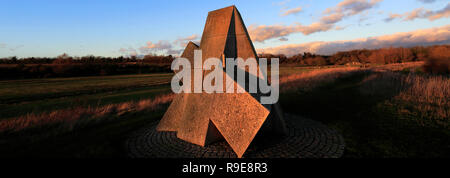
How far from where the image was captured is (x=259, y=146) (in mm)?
6137

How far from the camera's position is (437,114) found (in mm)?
9000

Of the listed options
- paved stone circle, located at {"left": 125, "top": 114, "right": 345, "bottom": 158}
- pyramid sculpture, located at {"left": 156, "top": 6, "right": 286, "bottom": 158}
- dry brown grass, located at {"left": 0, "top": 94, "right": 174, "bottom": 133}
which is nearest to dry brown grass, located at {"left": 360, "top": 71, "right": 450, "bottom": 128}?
paved stone circle, located at {"left": 125, "top": 114, "right": 345, "bottom": 158}

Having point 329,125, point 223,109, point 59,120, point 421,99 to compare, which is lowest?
point 329,125

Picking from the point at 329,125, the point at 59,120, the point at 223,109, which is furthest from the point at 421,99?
the point at 59,120

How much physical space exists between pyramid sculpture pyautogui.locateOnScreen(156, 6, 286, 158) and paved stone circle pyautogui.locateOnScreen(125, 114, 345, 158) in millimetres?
314

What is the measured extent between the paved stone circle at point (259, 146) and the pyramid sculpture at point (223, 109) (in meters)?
0.31

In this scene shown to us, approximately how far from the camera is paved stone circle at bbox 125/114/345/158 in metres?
5.57

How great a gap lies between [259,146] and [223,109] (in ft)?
5.60

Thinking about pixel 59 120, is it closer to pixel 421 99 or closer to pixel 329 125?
pixel 329 125

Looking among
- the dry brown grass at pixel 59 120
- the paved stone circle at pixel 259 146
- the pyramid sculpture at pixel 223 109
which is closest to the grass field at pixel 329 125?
the dry brown grass at pixel 59 120
